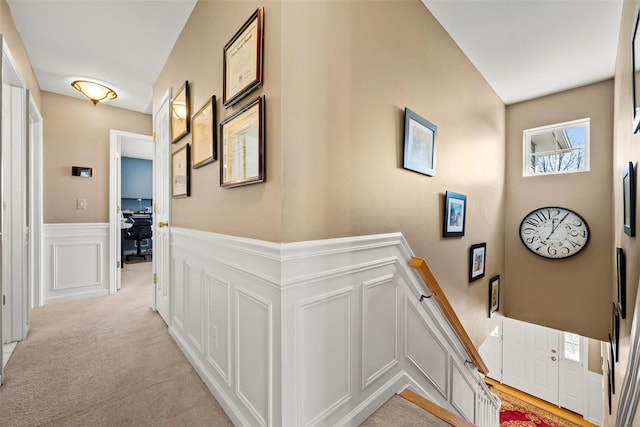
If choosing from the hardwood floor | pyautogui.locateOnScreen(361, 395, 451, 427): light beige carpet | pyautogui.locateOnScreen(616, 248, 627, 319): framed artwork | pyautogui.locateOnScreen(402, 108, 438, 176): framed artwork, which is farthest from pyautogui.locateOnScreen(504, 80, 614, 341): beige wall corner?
pyautogui.locateOnScreen(361, 395, 451, 427): light beige carpet

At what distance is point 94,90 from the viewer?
2.89m

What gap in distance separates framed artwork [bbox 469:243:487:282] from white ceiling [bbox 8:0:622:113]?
6.40ft

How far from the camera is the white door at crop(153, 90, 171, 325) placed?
2.40 m

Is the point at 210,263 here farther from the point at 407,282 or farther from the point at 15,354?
the point at 15,354

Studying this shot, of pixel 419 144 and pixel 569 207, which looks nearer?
pixel 419 144

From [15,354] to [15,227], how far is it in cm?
100

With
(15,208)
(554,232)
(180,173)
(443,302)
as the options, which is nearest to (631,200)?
(443,302)

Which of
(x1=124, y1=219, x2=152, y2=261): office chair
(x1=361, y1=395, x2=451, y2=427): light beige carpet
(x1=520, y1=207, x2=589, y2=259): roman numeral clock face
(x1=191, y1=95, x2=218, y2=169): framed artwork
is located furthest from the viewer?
(x1=124, y1=219, x2=152, y2=261): office chair

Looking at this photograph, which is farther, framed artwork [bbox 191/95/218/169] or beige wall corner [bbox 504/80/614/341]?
beige wall corner [bbox 504/80/614/341]

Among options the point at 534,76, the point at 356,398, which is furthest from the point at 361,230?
the point at 534,76

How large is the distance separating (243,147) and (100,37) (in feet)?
6.80

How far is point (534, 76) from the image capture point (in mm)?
3062

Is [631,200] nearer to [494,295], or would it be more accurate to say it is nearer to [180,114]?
[494,295]

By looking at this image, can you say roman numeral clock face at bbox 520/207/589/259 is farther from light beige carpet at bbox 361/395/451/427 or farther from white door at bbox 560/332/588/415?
light beige carpet at bbox 361/395/451/427
